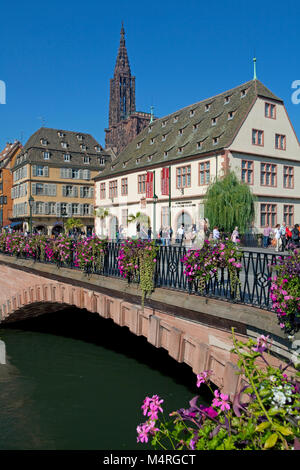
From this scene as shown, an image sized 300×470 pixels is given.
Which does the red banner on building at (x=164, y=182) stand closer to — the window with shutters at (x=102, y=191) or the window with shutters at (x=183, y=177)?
the window with shutters at (x=183, y=177)

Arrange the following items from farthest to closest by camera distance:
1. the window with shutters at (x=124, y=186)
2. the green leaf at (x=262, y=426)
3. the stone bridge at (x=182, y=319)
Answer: the window with shutters at (x=124, y=186), the stone bridge at (x=182, y=319), the green leaf at (x=262, y=426)

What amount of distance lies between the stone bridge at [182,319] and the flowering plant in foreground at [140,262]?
0.22 meters

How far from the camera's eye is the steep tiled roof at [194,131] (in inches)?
1314

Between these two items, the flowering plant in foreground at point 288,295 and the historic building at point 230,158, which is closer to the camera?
the flowering plant in foreground at point 288,295

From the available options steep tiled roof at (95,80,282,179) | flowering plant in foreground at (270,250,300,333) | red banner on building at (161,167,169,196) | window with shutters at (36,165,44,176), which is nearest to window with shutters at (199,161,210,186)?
steep tiled roof at (95,80,282,179)

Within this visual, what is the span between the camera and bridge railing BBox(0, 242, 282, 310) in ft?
19.6

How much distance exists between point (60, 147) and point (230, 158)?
3178cm

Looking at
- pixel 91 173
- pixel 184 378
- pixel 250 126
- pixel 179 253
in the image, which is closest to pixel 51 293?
pixel 184 378

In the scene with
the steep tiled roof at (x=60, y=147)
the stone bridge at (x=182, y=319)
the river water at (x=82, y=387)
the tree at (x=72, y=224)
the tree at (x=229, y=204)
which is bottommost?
the river water at (x=82, y=387)

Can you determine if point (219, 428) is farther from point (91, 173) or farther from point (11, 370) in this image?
point (91, 173)

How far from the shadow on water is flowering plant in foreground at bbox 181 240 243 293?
3.66 m

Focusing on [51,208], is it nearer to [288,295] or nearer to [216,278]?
[216,278]

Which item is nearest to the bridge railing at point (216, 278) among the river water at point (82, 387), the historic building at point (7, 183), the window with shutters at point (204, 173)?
the river water at point (82, 387)

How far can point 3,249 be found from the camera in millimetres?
17812
